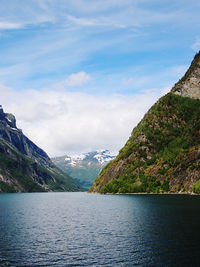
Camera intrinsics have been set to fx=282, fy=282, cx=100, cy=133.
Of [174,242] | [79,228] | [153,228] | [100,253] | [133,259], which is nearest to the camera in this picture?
[133,259]

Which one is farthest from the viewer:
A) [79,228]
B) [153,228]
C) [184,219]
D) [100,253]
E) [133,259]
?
[184,219]

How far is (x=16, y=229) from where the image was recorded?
78.2 metres

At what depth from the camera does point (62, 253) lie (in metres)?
52.9

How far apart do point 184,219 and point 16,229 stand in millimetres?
49030

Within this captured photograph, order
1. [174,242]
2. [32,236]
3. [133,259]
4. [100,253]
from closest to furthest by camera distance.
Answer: [133,259] → [100,253] → [174,242] → [32,236]

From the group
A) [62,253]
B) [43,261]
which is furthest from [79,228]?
[43,261]

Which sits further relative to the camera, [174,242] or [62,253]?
[174,242]

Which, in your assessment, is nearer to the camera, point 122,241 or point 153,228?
point 122,241

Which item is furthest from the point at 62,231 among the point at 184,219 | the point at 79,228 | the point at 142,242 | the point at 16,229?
the point at 184,219

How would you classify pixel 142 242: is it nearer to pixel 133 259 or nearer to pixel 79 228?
pixel 133 259

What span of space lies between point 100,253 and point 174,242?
640 inches

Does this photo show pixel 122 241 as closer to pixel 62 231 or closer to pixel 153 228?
pixel 153 228

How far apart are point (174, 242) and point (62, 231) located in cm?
3126

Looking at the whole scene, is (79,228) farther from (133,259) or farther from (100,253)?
(133,259)
